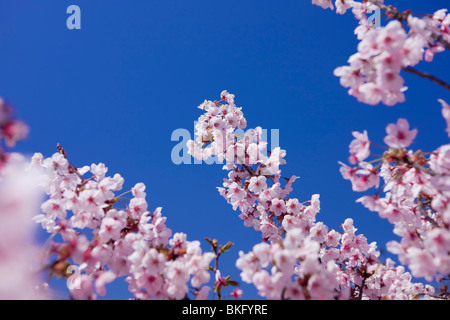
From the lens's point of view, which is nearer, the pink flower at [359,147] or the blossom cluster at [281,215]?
the pink flower at [359,147]

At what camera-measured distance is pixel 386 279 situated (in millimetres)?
4969

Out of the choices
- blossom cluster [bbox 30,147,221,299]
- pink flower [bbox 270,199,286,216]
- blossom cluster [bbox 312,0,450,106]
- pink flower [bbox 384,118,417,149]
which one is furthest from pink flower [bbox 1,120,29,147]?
pink flower [bbox 270,199,286,216]

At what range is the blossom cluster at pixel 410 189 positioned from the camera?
2531 mm

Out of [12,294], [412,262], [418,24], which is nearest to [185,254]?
[12,294]

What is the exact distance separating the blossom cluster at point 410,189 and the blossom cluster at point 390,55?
40cm

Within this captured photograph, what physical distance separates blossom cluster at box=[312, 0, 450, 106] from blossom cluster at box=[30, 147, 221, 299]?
7.61ft

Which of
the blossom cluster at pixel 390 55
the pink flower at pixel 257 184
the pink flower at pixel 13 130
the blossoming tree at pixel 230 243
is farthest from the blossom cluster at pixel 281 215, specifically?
→ the pink flower at pixel 13 130

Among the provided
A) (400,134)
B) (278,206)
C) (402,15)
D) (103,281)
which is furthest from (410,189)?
(103,281)

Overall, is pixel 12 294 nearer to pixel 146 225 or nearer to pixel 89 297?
pixel 89 297

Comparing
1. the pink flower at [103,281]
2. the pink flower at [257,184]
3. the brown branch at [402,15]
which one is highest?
the brown branch at [402,15]

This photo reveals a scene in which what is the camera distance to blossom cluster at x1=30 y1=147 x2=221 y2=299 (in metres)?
2.79

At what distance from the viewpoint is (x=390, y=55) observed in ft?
8.81

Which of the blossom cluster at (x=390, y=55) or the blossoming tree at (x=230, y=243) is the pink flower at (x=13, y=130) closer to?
the blossoming tree at (x=230, y=243)
